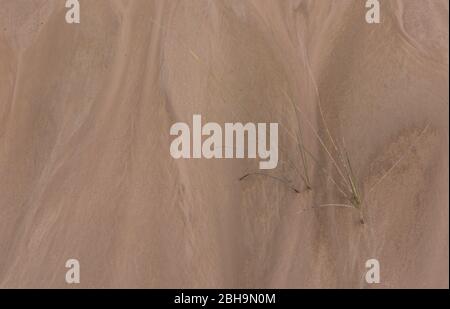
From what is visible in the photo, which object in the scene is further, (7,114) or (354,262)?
(7,114)

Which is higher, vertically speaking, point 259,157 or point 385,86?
point 385,86

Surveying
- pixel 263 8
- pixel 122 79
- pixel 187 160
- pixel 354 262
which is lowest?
pixel 354 262

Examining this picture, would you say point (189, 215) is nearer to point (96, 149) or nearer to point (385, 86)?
point (96, 149)

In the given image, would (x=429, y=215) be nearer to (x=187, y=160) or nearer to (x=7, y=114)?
(x=187, y=160)

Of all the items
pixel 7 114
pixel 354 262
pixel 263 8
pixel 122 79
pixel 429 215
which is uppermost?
pixel 263 8

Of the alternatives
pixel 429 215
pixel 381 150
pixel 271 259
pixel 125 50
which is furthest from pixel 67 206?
pixel 429 215

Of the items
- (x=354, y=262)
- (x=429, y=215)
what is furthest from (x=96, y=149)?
(x=429, y=215)
